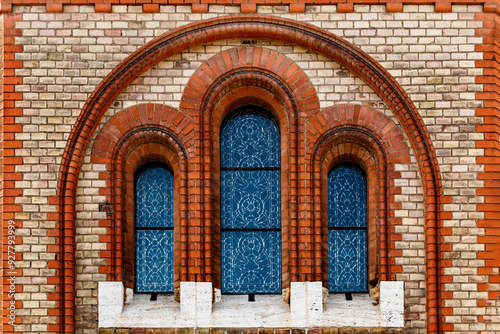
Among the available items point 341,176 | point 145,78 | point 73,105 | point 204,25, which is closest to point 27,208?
point 73,105

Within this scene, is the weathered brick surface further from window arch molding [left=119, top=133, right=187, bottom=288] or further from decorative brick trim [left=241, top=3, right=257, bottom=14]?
window arch molding [left=119, top=133, right=187, bottom=288]

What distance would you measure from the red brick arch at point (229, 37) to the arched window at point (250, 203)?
1195 mm

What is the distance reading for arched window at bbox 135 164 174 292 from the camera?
13984mm

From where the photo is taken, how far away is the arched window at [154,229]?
13984 mm

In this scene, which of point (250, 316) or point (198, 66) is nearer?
point (250, 316)

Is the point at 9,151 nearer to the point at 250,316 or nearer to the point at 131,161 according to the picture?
the point at 131,161

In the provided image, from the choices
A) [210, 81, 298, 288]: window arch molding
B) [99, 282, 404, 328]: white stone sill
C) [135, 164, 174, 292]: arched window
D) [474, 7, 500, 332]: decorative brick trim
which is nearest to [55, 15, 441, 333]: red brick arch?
[99, 282, 404, 328]: white stone sill

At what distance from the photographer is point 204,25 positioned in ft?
45.7

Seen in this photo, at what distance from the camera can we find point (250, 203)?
14141 mm

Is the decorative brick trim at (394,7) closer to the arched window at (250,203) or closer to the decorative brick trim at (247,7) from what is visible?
the decorative brick trim at (247,7)

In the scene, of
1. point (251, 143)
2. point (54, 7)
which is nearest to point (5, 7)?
point (54, 7)

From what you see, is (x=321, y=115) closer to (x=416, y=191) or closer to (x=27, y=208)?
(x=416, y=191)

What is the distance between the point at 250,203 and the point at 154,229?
4.47ft

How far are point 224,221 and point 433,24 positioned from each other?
390 centimetres
